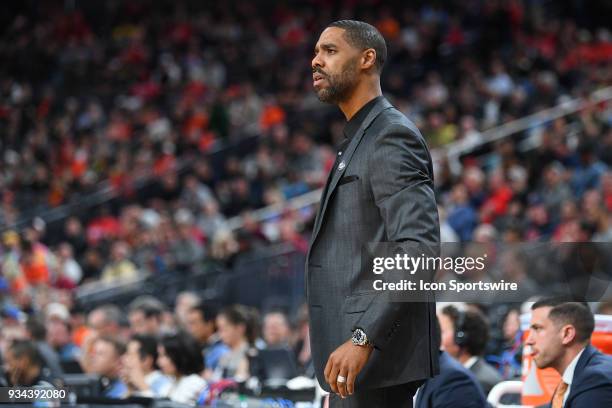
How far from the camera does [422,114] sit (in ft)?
57.4

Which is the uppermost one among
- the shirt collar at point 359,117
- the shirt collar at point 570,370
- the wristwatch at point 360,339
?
the shirt collar at point 359,117

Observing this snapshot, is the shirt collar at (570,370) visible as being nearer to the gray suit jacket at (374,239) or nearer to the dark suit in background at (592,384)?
the dark suit in background at (592,384)

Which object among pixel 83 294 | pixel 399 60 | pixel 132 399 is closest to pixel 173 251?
pixel 83 294

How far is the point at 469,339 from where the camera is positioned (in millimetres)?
6348

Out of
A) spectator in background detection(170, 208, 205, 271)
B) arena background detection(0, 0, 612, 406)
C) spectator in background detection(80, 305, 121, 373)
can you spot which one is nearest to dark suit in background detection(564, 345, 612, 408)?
arena background detection(0, 0, 612, 406)

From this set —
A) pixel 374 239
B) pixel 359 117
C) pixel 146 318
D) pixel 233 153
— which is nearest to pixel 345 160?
pixel 359 117

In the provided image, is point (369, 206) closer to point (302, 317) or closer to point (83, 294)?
point (302, 317)

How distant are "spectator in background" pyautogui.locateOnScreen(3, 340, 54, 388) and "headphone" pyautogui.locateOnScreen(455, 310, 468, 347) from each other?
8.87 feet

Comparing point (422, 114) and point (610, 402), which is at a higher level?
point (422, 114)

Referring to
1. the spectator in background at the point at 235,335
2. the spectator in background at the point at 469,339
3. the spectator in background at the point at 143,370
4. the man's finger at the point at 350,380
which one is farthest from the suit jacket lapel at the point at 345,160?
the spectator in background at the point at 235,335

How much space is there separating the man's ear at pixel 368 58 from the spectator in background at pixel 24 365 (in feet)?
13.7

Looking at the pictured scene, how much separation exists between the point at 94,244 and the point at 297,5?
936cm

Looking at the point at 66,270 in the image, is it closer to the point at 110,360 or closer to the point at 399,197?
the point at 110,360

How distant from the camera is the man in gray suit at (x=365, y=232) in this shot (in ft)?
11.7
